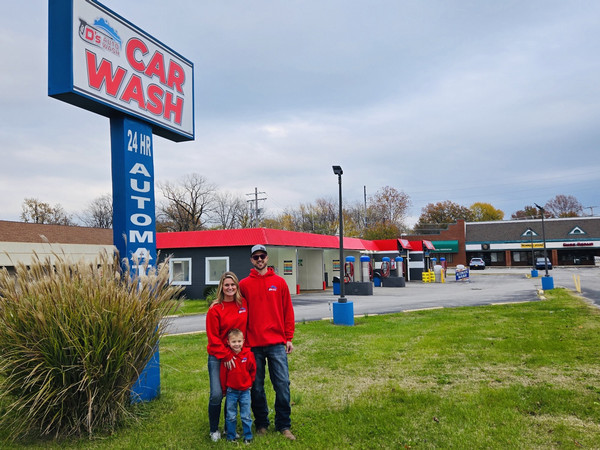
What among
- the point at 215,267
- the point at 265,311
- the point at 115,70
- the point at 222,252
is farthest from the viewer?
the point at 215,267

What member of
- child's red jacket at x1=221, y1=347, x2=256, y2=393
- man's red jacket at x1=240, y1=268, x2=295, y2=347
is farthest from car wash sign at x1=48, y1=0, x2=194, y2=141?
child's red jacket at x1=221, y1=347, x2=256, y2=393

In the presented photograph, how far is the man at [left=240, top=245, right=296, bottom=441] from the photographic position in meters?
4.66

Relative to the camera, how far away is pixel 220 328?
453 centimetres

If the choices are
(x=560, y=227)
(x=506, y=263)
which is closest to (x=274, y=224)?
(x=506, y=263)

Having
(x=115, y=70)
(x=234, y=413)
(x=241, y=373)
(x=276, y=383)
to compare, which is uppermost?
(x=115, y=70)

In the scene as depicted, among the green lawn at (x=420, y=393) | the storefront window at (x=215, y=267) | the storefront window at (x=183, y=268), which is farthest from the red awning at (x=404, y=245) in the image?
the green lawn at (x=420, y=393)

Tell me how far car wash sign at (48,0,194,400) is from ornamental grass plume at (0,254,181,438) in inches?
26.0

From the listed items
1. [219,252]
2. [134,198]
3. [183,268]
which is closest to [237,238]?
[219,252]

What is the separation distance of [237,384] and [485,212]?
319 ft

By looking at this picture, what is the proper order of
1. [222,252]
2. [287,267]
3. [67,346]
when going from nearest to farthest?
[67,346] < [222,252] < [287,267]

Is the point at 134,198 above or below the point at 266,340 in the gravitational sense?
above

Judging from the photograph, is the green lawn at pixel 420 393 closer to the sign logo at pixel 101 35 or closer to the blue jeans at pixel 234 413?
the blue jeans at pixel 234 413

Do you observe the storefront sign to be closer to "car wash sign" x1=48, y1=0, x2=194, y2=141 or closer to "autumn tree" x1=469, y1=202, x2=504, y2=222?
"car wash sign" x1=48, y1=0, x2=194, y2=141

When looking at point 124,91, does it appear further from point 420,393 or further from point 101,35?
point 420,393
